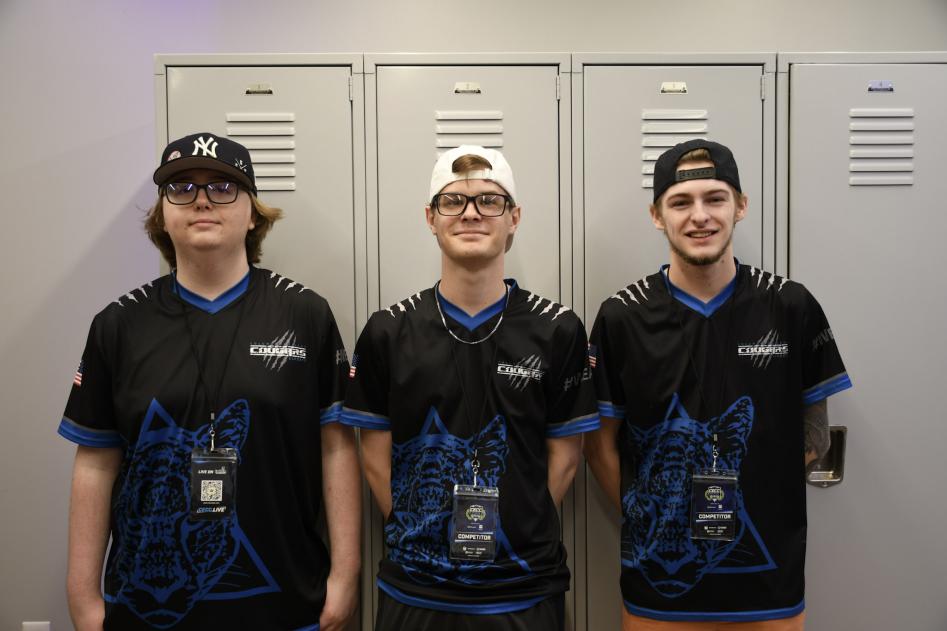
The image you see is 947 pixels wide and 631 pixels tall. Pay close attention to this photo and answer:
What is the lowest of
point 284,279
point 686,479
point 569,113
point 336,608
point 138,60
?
point 336,608

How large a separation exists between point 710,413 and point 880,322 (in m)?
0.84

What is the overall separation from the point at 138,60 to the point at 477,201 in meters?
2.00

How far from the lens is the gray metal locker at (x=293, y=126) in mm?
2057

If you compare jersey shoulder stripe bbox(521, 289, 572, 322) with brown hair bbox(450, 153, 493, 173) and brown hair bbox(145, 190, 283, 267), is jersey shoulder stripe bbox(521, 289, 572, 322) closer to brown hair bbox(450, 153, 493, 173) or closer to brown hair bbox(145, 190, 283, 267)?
brown hair bbox(450, 153, 493, 173)

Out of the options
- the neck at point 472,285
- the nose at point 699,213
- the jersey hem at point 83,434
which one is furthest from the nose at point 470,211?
the jersey hem at point 83,434

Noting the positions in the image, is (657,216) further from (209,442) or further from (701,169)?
(209,442)

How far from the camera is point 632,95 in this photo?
6.87 feet

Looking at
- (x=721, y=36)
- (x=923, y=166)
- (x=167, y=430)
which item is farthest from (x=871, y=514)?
(x=167, y=430)

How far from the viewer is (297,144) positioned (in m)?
2.07

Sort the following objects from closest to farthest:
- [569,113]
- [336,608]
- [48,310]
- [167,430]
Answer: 1. [167,430]
2. [336,608]
3. [569,113]
4. [48,310]

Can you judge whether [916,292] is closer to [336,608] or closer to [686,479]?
[686,479]

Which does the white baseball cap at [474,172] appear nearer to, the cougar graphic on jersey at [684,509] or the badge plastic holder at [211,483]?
the cougar graphic on jersey at [684,509]

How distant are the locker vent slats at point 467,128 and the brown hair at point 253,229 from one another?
1.97ft

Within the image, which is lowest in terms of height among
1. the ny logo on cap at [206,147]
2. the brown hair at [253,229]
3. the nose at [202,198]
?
the brown hair at [253,229]
